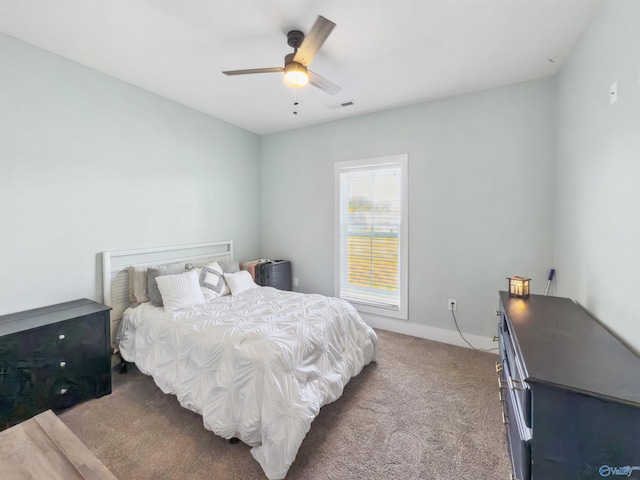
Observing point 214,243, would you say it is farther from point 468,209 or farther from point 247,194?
point 468,209

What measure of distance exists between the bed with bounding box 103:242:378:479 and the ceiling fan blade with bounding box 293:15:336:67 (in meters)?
1.90

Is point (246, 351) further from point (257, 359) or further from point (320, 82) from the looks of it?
point (320, 82)

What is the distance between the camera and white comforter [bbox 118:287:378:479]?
→ 158 cm

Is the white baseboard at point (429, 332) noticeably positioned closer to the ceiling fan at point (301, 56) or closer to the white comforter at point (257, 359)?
the white comforter at point (257, 359)

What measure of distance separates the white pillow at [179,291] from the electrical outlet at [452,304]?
2.63m

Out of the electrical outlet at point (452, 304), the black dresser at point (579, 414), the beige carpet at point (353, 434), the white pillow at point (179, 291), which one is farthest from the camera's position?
the electrical outlet at point (452, 304)

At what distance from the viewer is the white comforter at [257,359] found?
158 cm

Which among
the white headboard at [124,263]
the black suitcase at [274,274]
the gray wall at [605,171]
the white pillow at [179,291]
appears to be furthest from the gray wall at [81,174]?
the gray wall at [605,171]

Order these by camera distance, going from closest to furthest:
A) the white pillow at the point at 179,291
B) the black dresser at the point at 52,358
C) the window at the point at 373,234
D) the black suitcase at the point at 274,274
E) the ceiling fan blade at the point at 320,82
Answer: the black dresser at the point at 52,358
the ceiling fan blade at the point at 320,82
the white pillow at the point at 179,291
the window at the point at 373,234
the black suitcase at the point at 274,274

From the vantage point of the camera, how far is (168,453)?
1.69 m

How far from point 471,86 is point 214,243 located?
3.44 meters

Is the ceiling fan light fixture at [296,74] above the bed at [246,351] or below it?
above

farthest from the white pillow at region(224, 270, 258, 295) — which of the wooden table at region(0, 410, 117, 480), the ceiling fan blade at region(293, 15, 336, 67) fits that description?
the ceiling fan blade at region(293, 15, 336, 67)

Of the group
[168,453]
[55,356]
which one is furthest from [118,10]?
[168,453]
